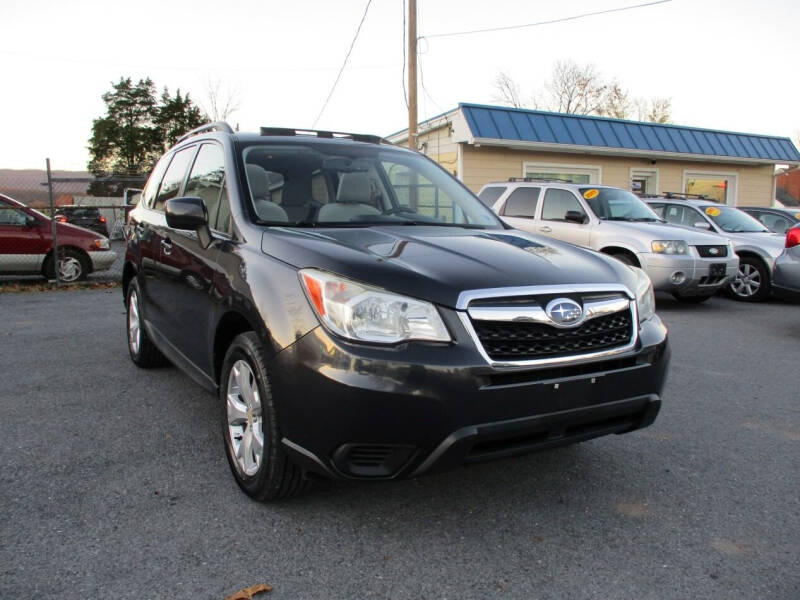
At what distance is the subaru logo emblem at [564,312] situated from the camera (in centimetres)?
258

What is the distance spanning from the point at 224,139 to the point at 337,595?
259cm

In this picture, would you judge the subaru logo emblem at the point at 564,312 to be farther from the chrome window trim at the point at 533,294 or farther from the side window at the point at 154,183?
the side window at the point at 154,183

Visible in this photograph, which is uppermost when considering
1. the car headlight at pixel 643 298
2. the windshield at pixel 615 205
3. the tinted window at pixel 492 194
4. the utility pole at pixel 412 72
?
the utility pole at pixel 412 72

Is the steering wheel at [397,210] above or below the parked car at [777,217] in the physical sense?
above

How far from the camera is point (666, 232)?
9.12 metres

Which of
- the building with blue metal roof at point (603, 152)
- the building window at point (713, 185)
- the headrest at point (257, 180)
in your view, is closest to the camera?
the headrest at point (257, 180)

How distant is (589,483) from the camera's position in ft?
10.8

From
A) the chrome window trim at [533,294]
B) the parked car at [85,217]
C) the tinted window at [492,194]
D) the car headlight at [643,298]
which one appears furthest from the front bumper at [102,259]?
the parked car at [85,217]

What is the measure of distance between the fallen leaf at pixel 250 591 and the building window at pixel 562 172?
15.9 meters

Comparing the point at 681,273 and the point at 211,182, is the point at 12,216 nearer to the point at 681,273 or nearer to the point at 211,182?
the point at 211,182

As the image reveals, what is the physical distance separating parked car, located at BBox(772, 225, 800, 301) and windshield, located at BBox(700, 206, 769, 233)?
11.1 ft

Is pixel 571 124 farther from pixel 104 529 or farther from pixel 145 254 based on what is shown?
pixel 104 529

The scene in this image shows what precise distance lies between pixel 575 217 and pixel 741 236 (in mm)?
3200

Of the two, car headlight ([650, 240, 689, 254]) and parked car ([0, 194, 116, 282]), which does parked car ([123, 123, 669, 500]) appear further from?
parked car ([0, 194, 116, 282])
